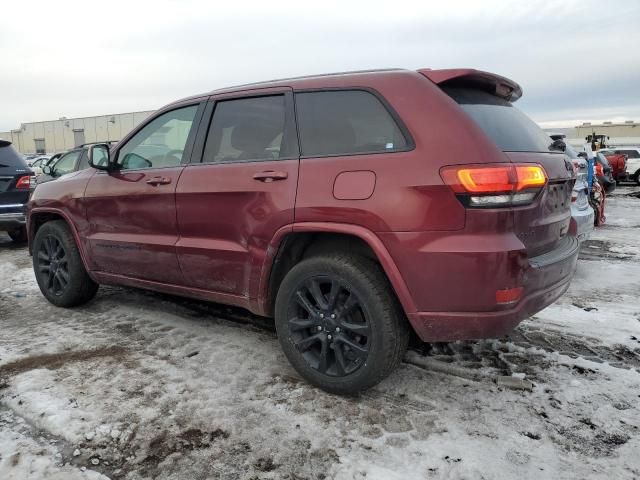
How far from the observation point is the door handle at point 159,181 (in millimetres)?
3635

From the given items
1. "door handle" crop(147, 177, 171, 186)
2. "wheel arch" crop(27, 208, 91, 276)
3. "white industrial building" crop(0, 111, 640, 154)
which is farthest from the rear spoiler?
"white industrial building" crop(0, 111, 640, 154)

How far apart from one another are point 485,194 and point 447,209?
19 cm

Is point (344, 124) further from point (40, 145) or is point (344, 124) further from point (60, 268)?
point (40, 145)

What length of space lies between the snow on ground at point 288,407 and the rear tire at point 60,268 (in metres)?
0.40

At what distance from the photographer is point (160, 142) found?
12.9 ft

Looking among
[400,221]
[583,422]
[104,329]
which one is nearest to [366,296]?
[400,221]

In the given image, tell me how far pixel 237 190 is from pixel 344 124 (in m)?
0.79

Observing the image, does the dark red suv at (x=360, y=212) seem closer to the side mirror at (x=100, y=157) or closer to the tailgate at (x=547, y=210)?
the tailgate at (x=547, y=210)

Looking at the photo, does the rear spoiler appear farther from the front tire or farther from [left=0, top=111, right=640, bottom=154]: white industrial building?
[left=0, top=111, right=640, bottom=154]: white industrial building

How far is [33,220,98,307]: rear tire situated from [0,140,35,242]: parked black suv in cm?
355

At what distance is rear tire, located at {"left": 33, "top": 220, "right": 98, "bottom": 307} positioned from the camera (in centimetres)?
454

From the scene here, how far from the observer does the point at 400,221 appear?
8.40ft

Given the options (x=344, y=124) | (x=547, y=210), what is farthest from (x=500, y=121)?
(x=344, y=124)

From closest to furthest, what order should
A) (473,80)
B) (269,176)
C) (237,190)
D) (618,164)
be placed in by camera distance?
(473,80)
(269,176)
(237,190)
(618,164)
